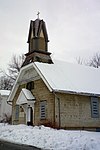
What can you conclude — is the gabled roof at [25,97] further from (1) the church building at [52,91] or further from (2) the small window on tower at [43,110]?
(2) the small window on tower at [43,110]

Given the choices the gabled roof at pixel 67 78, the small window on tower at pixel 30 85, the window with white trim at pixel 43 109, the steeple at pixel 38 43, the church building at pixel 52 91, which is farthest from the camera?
the steeple at pixel 38 43

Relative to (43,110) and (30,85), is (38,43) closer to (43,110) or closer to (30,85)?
(30,85)

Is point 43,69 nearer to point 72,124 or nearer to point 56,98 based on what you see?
point 56,98

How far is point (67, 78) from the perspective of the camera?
81.7 ft

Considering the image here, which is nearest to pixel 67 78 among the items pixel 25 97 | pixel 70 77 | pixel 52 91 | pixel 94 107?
pixel 70 77

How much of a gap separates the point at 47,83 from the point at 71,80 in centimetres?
367

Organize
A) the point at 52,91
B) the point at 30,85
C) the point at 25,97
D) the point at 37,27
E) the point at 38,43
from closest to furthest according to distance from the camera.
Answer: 1. the point at 52,91
2. the point at 25,97
3. the point at 30,85
4. the point at 38,43
5. the point at 37,27

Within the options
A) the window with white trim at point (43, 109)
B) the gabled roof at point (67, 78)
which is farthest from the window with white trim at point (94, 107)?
the window with white trim at point (43, 109)

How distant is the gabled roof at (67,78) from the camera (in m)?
22.3

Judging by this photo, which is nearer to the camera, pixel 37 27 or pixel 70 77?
pixel 70 77

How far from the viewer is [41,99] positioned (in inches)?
943

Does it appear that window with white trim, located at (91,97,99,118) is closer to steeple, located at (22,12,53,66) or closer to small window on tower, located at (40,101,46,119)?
small window on tower, located at (40,101,46,119)

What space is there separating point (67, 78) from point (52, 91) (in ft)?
14.1

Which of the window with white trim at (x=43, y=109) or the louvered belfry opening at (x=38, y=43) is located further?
the louvered belfry opening at (x=38, y=43)
